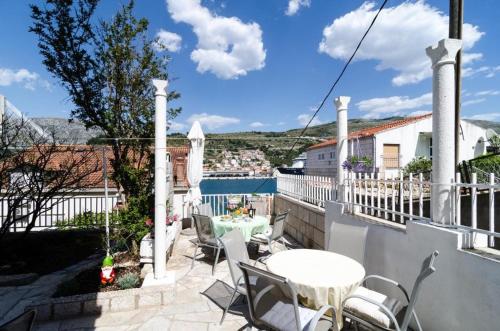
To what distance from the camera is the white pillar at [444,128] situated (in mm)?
2652

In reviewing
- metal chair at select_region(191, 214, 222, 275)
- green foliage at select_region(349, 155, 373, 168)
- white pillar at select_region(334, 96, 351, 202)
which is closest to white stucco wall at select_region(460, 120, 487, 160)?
green foliage at select_region(349, 155, 373, 168)

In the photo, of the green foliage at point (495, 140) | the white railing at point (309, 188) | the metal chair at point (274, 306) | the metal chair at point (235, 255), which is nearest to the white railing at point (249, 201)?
the white railing at point (309, 188)

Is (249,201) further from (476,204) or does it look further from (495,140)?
(495,140)

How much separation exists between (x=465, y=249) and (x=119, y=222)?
526 cm

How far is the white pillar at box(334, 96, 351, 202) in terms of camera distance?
4.58 metres

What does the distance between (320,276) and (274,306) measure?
0.63 meters

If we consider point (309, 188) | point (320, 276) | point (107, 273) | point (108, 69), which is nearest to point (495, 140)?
point (309, 188)

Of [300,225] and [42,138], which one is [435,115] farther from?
[42,138]

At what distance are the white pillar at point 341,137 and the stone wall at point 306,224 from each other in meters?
0.78

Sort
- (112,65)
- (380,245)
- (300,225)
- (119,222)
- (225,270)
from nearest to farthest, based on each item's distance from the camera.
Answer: (380,245)
(225,270)
(119,222)
(112,65)
(300,225)

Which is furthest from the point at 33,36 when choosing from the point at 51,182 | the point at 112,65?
the point at 51,182

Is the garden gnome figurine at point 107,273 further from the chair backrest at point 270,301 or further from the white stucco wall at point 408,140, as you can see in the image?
the white stucco wall at point 408,140

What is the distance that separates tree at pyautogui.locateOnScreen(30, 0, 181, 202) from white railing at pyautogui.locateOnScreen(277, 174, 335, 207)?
12.0ft

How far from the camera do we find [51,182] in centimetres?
529
